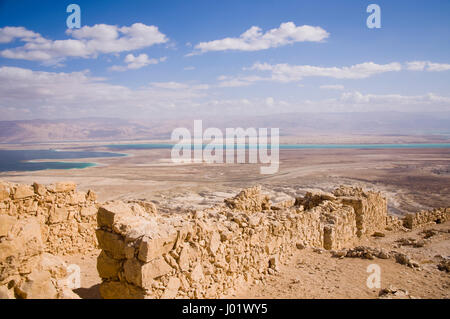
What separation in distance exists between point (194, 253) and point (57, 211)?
4691 millimetres

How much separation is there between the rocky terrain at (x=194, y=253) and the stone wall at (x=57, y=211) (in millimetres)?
24

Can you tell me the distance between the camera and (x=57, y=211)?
25.6 ft

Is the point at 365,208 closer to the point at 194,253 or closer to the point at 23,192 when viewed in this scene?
the point at 194,253

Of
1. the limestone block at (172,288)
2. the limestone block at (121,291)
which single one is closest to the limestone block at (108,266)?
the limestone block at (121,291)

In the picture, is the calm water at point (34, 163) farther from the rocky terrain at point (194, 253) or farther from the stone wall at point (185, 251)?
the stone wall at point (185, 251)

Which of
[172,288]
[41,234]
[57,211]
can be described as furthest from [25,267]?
[57,211]

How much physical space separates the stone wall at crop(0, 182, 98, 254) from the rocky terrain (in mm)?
24

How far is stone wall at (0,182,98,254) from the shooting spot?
7012 mm

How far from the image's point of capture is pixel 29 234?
3.90 meters

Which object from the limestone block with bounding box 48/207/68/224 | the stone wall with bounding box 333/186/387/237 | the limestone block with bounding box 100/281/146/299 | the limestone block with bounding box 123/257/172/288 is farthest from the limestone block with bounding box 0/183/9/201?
the stone wall with bounding box 333/186/387/237

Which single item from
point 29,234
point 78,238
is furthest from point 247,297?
point 78,238

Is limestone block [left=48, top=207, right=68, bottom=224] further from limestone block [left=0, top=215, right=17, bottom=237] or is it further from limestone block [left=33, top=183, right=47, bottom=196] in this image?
limestone block [left=0, top=215, right=17, bottom=237]
